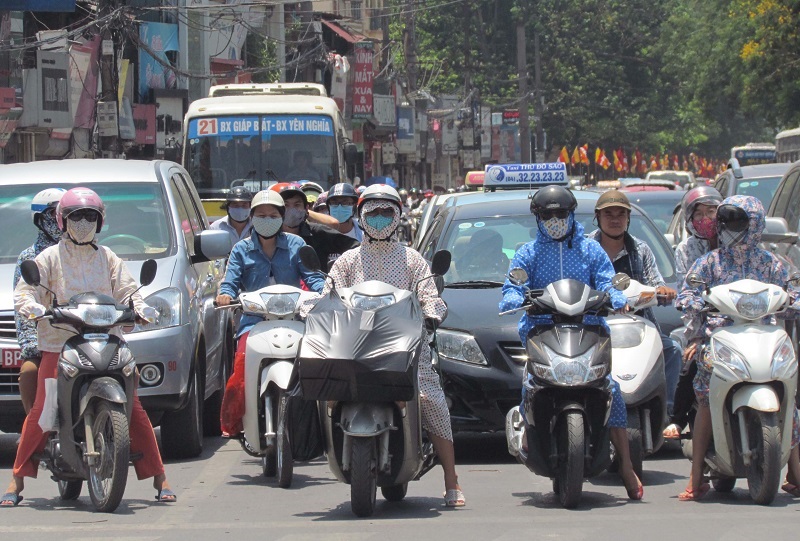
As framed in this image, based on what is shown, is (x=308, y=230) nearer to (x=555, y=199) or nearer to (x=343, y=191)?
(x=343, y=191)

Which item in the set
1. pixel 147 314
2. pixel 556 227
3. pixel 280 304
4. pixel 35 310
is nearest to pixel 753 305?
pixel 556 227

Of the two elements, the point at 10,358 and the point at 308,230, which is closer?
the point at 10,358

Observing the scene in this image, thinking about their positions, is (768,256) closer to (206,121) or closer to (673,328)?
(673,328)

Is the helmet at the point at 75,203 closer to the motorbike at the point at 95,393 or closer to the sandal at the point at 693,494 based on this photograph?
the motorbike at the point at 95,393

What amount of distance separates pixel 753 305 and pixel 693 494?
108 centimetres

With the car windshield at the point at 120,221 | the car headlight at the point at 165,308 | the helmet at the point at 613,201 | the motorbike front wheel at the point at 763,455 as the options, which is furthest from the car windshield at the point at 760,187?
the motorbike front wheel at the point at 763,455

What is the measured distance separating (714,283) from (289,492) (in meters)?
2.59

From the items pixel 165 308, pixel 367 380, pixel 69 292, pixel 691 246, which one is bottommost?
pixel 367 380

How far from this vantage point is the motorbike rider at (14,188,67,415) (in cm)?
769

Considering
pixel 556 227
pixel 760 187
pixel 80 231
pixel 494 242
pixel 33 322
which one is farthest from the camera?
pixel 760 187

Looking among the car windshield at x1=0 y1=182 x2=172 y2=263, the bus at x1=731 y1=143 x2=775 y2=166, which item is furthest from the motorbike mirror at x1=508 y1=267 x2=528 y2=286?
the bus at x1=731 y1=143 x2=775 y2=166

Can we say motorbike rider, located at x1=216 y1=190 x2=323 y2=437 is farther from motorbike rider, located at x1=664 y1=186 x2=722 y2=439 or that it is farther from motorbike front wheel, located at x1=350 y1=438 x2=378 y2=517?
motorbike rider, located at x1=664 y1=186 x2=722 y2=439

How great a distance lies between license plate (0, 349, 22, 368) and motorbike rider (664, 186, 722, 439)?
393 cm

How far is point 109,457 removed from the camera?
23.4ft
